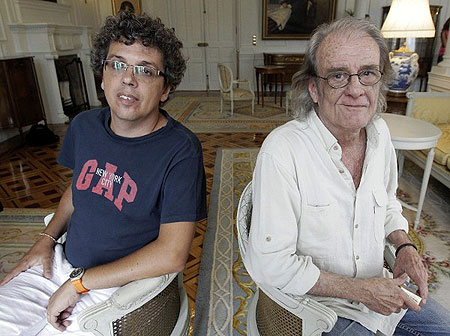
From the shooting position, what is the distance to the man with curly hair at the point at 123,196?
0.93m

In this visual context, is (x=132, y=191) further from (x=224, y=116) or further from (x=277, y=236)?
(x=224, y=116)

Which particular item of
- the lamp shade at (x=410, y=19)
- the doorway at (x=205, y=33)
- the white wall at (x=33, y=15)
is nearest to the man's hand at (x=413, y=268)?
the lamp shade at (x=410, y=19)

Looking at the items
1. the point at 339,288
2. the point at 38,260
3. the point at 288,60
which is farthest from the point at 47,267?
the point at 288,60

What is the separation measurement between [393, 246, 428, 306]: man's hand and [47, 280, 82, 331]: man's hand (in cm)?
99

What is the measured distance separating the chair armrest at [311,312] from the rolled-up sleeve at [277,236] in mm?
37

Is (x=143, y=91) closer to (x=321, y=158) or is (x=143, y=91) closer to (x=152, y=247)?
(x=152, y=247)

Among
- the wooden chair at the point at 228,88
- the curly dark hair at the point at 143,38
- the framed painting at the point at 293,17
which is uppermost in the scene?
the framed painting at the point at 293,17

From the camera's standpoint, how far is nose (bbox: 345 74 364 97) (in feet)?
3.16

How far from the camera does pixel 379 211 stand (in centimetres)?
103

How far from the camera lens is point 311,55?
1.02m

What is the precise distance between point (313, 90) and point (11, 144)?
4707 mm

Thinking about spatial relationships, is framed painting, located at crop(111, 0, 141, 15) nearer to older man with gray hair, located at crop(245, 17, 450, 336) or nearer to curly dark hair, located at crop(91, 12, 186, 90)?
curly dark hair, located at crop(91, 12, 186, 90)

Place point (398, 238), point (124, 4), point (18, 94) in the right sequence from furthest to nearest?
point (124, 4), point (18, 94), point (398, 238)

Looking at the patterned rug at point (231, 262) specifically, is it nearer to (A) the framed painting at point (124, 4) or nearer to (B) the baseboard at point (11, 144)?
(B) the baseboard at point (11, 144)
